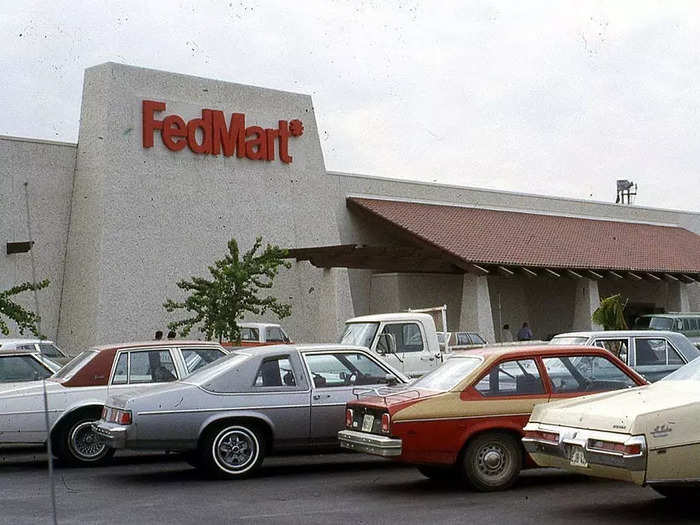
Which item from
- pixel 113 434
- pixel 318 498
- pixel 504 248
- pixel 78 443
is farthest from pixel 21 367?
pixel 504 248

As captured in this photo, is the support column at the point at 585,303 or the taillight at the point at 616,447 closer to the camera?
the taillight at the point at 616,447

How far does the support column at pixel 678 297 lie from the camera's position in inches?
1780

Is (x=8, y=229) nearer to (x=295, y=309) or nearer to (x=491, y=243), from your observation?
(x=295, y=309)

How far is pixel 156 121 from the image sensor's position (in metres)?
30.6

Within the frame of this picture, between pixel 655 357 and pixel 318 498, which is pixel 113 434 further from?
pixel 655 357

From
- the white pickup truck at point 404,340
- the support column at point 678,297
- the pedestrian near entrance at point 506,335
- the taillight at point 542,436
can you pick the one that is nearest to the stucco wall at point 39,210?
the white pickup truck at point 404,340

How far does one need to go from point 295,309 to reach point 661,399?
83.5 feet

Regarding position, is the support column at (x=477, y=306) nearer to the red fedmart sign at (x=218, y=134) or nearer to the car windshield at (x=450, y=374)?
the red fedmart sign at (x=218, y=134)

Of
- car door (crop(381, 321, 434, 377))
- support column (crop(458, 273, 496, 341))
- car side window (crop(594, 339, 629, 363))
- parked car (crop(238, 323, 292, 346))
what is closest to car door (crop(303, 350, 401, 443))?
car side window (crop(594, 339, 629, 363))

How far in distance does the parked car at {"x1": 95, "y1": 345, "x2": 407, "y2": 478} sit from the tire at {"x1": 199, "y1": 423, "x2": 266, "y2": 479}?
0.01m

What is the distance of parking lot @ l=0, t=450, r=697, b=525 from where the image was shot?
924 centimetres

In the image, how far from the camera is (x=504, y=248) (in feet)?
121

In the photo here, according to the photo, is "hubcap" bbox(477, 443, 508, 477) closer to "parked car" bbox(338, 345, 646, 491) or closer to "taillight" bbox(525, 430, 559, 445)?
"parked car" bbox(338, 345, 646, 491)

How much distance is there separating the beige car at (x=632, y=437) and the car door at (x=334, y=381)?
3064 mm
